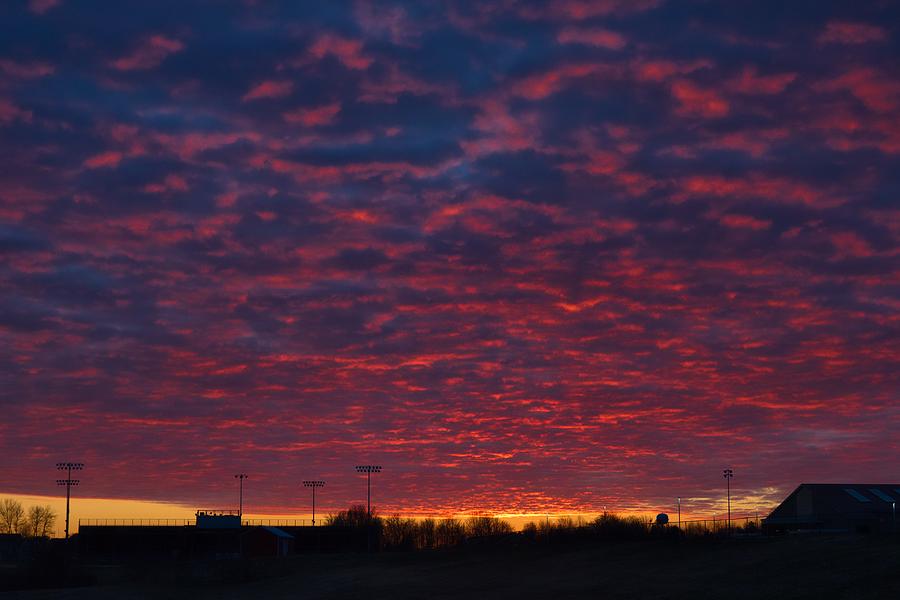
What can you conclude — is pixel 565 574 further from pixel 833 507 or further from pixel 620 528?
pixel 833 507

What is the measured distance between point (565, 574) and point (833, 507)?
71546mm

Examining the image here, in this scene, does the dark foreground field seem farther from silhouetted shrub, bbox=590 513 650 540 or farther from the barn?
the barn

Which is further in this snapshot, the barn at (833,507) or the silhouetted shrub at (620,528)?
the barn at (833,507)

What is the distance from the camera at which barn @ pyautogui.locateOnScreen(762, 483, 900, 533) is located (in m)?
138

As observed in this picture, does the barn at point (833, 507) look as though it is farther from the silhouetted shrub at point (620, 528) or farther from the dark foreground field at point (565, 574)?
the dark foreground field at point (565, 574)

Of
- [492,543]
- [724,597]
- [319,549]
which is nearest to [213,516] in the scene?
[319,549]

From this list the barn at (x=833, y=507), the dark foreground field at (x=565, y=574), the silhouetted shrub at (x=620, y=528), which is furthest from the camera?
the barn at (x=833, y=507)

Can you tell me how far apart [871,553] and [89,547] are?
12426 cm

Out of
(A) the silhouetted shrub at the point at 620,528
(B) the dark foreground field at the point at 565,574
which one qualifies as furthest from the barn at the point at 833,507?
(B) the dark foreground field at the point at 565,574

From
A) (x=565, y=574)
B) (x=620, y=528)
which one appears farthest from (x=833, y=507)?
(x=565, y=574)

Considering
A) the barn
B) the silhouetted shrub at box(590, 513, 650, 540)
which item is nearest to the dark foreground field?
the silhouetted shrub at box(590, 513, 650, 540)

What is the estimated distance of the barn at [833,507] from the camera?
138 metres

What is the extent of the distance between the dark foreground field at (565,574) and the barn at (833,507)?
49367 mm

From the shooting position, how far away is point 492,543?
11781 cm
